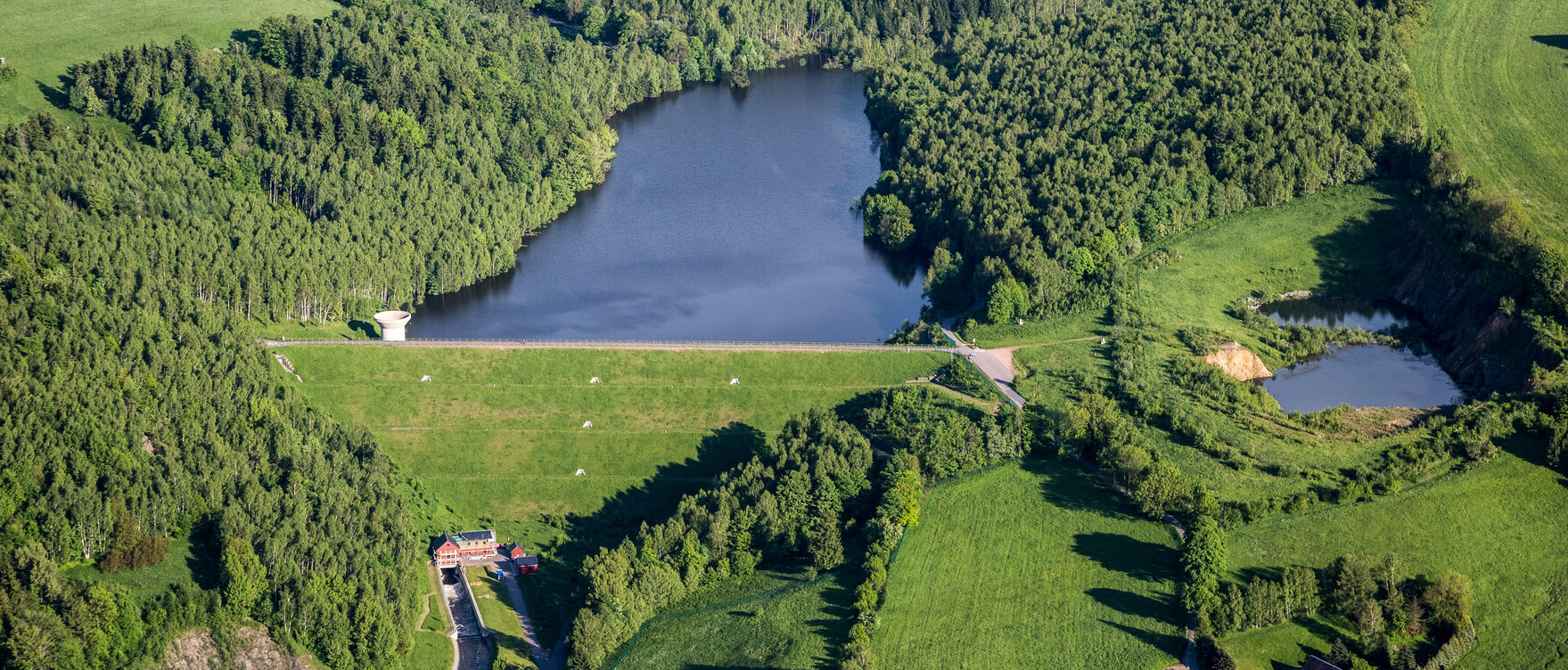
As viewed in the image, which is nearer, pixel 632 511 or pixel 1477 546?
pixel 1477 546

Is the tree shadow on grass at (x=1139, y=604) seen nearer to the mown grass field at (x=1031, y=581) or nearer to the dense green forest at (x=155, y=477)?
the mown grass field at (x=1031, y=581)

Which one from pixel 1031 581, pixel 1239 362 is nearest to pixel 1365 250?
pixel 1239 362

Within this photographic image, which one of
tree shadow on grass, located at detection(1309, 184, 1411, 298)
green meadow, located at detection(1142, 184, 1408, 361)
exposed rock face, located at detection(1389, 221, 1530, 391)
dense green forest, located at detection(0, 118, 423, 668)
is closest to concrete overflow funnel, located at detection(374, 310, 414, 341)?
dense green forest, located at detection(0, 118, 423, 668)

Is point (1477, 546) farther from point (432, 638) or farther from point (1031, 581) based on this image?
point (432, 638)

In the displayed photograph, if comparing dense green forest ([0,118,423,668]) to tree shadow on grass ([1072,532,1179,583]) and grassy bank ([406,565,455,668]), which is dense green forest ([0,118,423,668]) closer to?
grassy bank ([406,565,455,668])

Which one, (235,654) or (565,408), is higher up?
(565,408)
